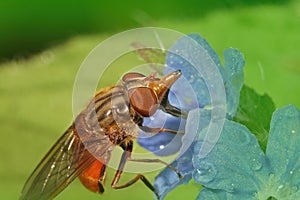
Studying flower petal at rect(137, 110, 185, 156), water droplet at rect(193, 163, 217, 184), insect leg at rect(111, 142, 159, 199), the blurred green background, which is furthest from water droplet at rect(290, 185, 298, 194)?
the blurred green background

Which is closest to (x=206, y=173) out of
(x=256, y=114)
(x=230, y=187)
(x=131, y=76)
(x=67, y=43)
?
(x=230, y=187)

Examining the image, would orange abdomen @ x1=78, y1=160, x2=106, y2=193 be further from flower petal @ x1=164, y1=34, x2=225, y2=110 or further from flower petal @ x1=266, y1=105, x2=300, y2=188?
flower petal @ x1=266, y1=105, x2=300, y2=188

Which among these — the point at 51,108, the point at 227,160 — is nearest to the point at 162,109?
the point at 227,160

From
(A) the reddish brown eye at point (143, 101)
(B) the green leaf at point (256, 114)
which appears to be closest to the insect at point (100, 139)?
(A) the reddish brown eye at point (143, 101)

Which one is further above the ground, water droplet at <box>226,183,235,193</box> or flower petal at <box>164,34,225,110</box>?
flower petal at <box>164,34,225,110</box>

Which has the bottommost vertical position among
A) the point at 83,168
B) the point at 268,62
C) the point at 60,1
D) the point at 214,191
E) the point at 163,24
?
the point at 214,191

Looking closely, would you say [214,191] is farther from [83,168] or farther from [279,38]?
[279,38]

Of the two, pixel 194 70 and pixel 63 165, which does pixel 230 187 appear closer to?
A: pixel 194 70
